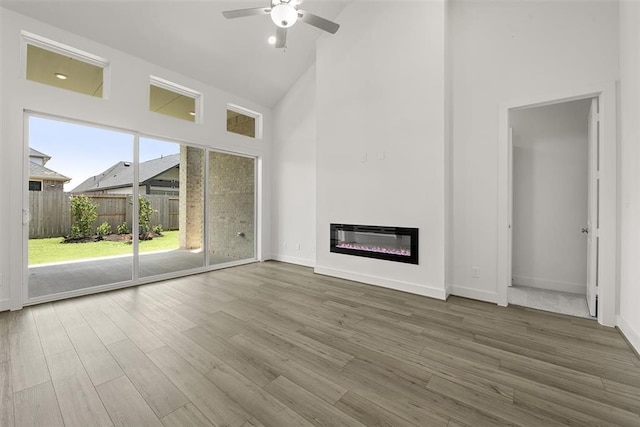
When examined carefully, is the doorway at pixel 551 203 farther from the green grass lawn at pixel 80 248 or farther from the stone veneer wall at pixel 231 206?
the green grass lawn at pixel 80 248

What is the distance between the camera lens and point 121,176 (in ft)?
12.7

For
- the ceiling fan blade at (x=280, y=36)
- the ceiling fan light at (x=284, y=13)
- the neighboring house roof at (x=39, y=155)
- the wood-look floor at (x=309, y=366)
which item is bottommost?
the wood-look floor at (x=309, y=366)

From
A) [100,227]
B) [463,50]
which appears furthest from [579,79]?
[100,227]

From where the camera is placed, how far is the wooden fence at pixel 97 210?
3215 mm

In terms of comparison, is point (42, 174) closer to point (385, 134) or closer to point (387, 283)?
point (385, 134)

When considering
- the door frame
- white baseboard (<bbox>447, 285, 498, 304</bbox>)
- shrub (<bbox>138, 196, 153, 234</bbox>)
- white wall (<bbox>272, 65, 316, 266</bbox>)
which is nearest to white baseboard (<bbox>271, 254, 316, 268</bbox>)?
white wall (<bbox>272, 65, 316, 266</bbox>)

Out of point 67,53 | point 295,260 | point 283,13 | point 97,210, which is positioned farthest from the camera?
point 295,260

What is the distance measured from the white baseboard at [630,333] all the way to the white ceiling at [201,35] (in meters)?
5.21

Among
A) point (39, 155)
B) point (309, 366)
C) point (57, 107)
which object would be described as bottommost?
point (309, 366)

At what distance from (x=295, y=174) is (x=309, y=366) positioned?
401cm

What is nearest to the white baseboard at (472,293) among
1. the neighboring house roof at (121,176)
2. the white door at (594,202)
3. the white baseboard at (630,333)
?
the white door at (594,202)

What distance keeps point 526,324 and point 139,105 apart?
218 inches

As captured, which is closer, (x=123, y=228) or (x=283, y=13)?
(x=283, y=13)

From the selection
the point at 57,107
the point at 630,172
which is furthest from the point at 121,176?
the point at 630,172
